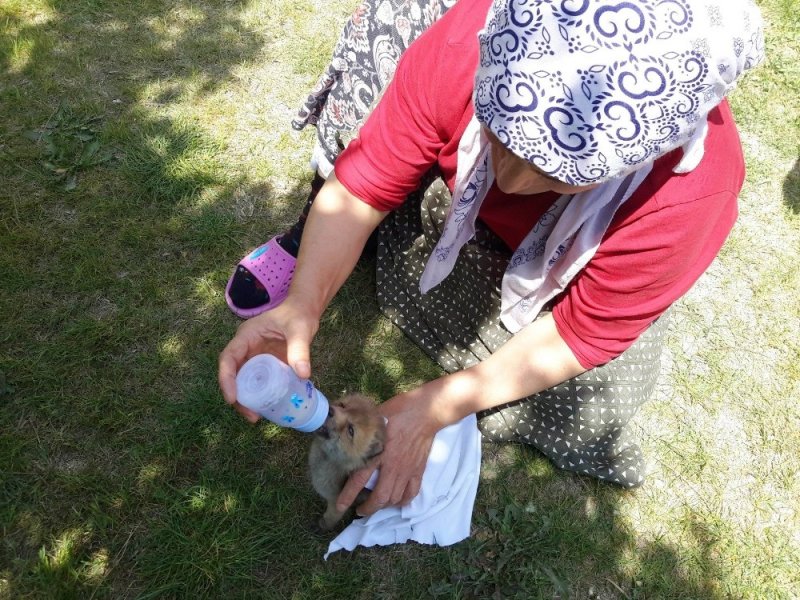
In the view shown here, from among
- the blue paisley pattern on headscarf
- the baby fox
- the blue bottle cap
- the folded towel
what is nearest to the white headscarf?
the blue paisley pattern on headscarf

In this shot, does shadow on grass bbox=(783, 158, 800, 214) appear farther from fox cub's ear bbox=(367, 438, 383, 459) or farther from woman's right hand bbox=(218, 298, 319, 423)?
woman's right hand bbox=(218, 298, 319, 423)

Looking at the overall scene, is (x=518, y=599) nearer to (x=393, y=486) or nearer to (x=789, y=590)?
(x=393, y=486)

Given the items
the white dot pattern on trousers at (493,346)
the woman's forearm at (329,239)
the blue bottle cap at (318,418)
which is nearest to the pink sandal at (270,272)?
the white dot pattern on trousers at (493,346)

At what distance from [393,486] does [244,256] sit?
148 cm

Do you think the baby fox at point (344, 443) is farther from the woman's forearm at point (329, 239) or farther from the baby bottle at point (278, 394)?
the woman's forearm at point (329, 239)

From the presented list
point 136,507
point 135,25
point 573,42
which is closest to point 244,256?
point 136,507

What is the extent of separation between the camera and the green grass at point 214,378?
7.50ft

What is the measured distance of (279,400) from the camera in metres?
1.46

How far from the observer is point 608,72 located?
1.12m

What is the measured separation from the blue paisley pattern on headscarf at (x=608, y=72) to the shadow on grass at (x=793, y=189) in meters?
2.90

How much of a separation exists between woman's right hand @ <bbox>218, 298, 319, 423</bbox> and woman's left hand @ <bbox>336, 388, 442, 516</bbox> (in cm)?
49

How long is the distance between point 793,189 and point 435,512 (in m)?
3.07

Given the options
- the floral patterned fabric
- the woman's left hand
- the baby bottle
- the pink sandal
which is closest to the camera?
the baby bottle

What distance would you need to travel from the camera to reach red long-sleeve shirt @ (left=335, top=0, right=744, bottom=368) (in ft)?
5.36
